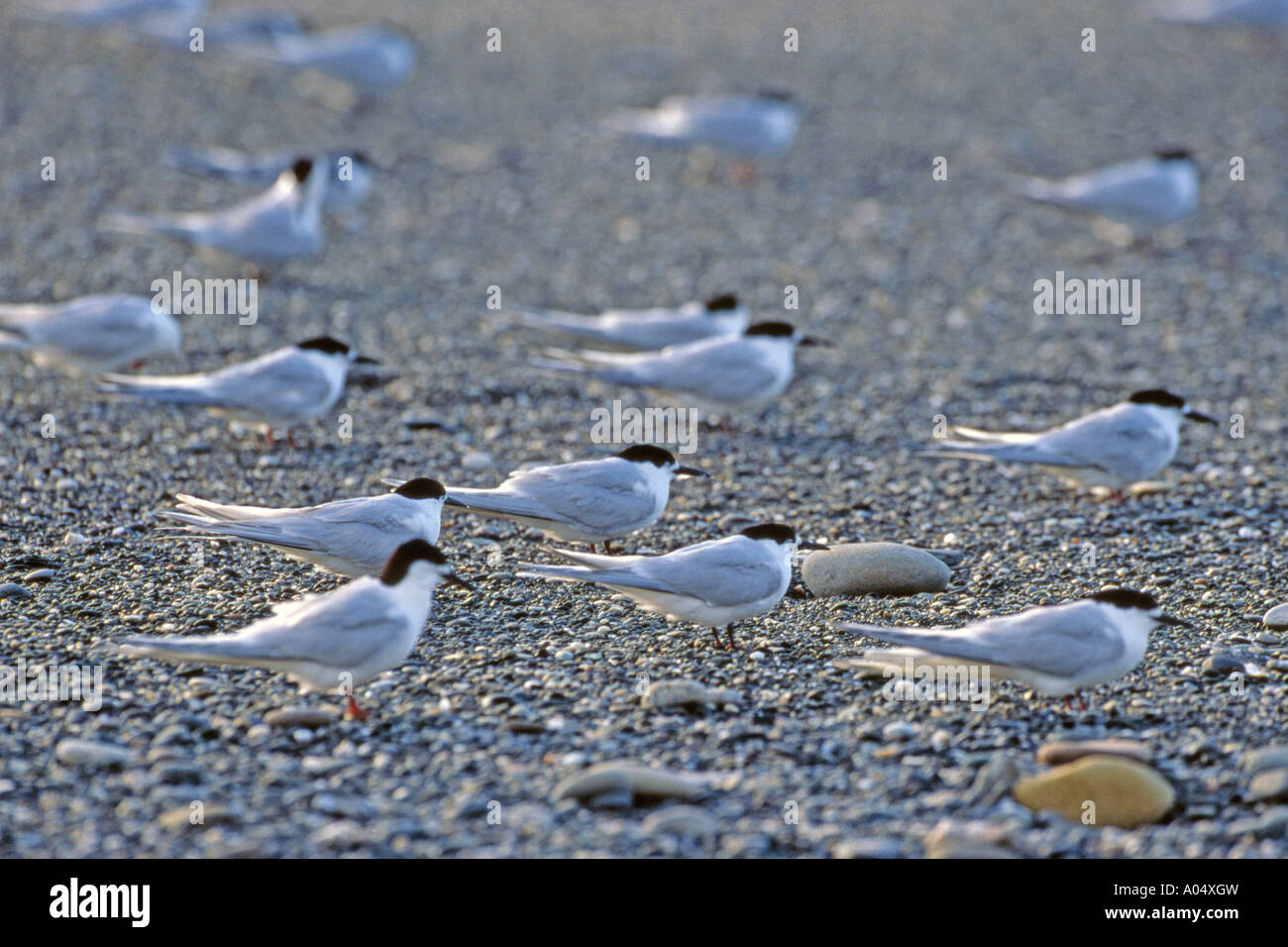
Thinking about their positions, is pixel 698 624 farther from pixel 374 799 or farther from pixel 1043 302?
pixel 1043 302

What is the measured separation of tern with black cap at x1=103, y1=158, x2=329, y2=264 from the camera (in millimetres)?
8648

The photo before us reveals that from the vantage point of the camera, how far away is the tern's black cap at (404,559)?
4.07 m

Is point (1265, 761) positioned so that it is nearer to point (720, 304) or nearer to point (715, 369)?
point (715, 369)

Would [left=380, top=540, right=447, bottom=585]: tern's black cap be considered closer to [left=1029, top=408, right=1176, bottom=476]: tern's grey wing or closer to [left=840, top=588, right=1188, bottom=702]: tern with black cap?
[left=840, top=588, right=1188, bottom=702]: tern with black cap

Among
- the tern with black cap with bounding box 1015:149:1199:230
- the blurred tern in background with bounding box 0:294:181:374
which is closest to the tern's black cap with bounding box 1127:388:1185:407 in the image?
the tern with black cap with bounding box 1015:149:1199:230

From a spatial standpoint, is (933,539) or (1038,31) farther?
(1038,31)

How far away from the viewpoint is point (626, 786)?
3498mm

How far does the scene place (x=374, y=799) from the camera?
3.51 meters

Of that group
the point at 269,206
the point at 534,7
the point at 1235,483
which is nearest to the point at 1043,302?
the point at 1235,483

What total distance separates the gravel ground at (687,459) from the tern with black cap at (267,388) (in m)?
0.23

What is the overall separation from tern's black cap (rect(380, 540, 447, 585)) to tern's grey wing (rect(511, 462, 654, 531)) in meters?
1.02

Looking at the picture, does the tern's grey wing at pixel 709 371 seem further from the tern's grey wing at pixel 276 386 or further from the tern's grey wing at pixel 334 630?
the tern's grey wing at pixel 334 630
